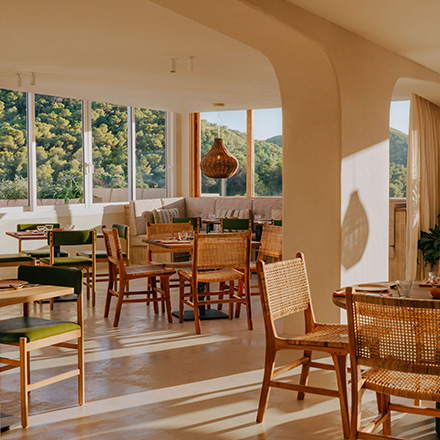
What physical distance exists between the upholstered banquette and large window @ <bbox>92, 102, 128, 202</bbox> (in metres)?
0.46

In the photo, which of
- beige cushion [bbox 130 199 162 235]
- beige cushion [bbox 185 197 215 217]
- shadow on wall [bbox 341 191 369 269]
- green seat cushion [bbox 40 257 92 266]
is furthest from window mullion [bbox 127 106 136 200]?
shadow on wall [bbox 341 191 369 269]

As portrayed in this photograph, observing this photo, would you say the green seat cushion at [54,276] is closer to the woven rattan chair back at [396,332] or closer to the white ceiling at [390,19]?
the woven rattan chair back at [396,332]

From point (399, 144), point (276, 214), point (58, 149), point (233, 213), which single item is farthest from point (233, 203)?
point (58, 149)

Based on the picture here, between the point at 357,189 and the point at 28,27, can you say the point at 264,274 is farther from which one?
the point at 28,27

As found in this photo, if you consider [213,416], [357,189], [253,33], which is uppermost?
[253,33]

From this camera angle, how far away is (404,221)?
8.36 metres

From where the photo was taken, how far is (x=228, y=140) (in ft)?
37.5

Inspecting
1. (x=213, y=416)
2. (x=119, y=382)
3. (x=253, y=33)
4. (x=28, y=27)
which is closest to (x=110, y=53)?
(x=28, y=27)

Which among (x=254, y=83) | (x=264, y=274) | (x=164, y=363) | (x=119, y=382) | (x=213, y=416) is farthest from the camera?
(x=254, y=83)

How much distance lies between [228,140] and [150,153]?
144 centimetres

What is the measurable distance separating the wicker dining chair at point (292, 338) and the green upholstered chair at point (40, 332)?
3.71 feet

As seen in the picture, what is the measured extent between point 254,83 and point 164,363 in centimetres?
430

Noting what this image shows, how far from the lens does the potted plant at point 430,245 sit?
7.94 m

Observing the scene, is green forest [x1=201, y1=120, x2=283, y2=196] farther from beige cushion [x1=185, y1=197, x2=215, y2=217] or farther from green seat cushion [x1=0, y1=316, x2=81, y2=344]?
green seat cushion [x1=0, y1=316, x2=81, y2=344]
